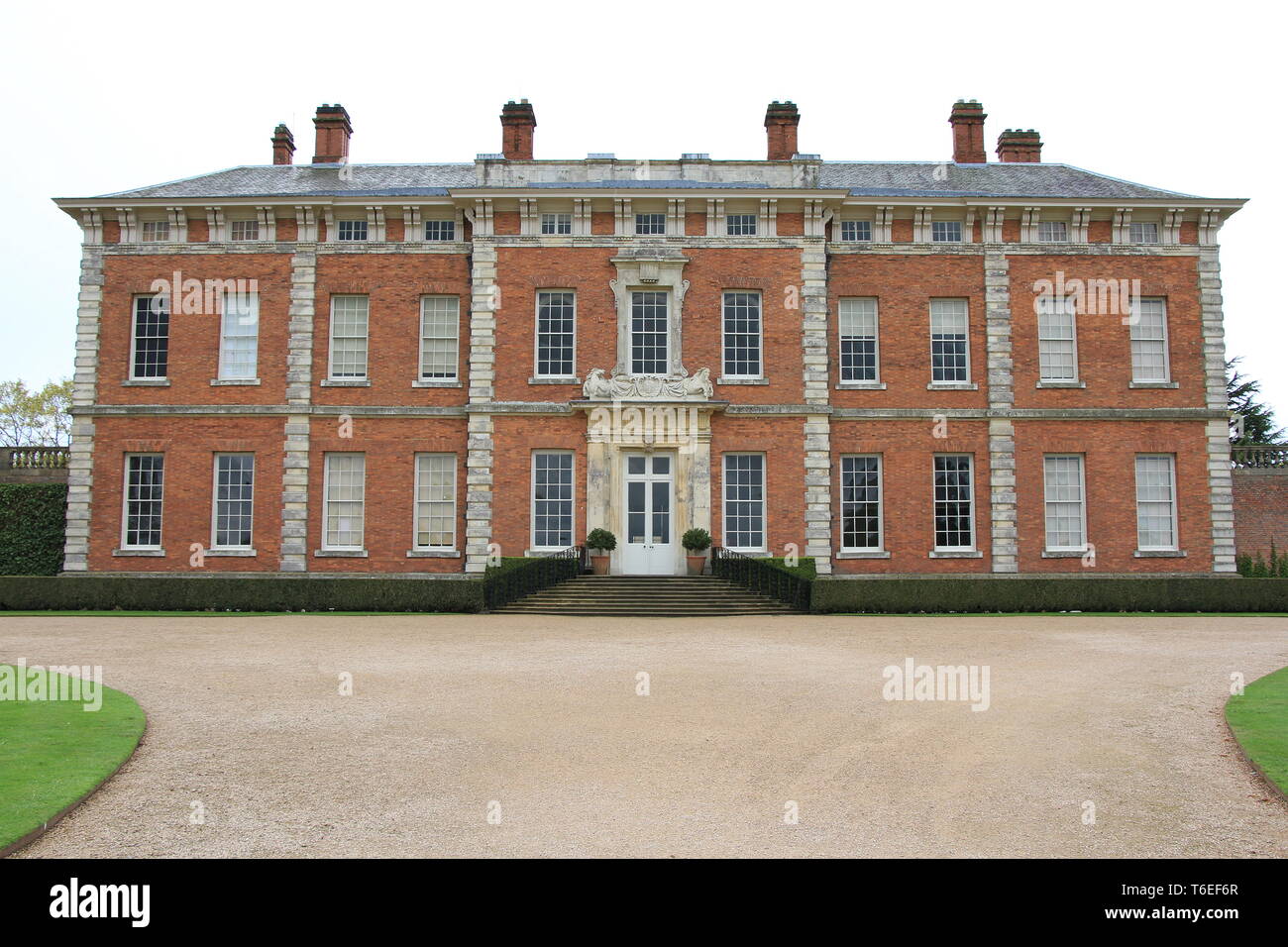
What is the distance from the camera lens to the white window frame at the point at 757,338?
82.5 ft

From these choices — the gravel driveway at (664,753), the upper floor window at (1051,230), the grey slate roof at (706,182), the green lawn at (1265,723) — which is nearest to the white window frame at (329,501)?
the grey slate roof at (706,182)

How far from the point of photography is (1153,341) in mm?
26078

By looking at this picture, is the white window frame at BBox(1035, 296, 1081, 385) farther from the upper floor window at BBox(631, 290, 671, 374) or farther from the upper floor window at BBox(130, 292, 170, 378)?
the upper floor window at BBox(130, 292, 170, 378)

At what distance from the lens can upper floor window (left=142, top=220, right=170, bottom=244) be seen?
26.2 metres

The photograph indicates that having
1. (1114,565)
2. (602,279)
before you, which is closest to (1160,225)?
(1114,565)

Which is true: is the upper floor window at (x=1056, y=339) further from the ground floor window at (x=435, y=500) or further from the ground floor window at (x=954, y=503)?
the ground floor window at (x=435, y=500)

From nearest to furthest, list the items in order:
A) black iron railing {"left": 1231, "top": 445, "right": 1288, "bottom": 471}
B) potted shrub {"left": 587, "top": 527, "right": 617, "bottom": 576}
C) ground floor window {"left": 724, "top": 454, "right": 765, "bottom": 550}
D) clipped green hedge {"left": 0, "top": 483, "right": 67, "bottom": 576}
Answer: potted shrub {"left": 587, "top": 527, "right": 617, "bottom": 576} → ground floor window {"left": 724, "top": 454, "right": 765, "bottom": 550} → clipped green hedge {"left": 0, "top": 483, "right": 67, "bottom": 576} → black iron railing {"left": 1231, "top": 445, "right": 1288, "bottom": 471}

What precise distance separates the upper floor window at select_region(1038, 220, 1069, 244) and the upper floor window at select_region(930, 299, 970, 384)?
2.63 meters

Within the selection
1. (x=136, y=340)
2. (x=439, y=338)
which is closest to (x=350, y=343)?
(x=439, y=338)

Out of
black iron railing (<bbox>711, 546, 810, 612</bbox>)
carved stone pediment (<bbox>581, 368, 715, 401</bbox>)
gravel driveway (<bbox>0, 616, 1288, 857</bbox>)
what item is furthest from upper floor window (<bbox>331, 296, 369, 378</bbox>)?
gravel driveway (<bbox>0, 616, 1288, 857</bbox>)

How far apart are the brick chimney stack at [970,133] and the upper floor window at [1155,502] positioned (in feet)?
32.0

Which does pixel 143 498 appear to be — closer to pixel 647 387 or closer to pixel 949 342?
pixel 647 387

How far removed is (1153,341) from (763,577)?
1291 cm

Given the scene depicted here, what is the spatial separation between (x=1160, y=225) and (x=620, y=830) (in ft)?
84.2
